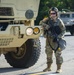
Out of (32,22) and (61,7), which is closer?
(32,22)

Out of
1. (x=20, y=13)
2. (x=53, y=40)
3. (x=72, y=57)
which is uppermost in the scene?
(x=20, y=13)

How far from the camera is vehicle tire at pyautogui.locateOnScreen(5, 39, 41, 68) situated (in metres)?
9.83

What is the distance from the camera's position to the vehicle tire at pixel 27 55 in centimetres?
983

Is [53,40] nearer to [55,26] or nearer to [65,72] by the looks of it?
[55,26]

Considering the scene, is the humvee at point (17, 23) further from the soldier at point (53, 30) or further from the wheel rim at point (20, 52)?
the soldier at point (53, 30)

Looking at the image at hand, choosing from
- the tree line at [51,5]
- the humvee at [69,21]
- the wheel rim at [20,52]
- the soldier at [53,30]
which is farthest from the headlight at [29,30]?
the tree line at [51,5]

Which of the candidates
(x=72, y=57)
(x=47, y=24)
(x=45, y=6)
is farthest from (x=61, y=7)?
(x=47, y=24)

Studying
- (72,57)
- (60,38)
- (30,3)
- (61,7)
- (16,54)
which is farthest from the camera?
(61,7)

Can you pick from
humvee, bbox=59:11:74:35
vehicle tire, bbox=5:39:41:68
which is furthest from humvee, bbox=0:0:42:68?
humvee, bbox=59:11:74:35

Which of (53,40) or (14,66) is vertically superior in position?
(53,40)

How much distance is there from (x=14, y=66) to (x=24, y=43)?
2.47ft

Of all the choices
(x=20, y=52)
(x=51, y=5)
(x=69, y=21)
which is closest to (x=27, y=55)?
(x=20, y=52)

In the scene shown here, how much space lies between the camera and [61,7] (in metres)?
51.0

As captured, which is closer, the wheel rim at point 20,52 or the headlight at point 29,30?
the headlight at point 29,30
